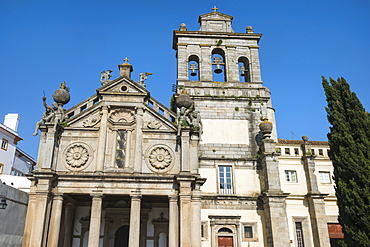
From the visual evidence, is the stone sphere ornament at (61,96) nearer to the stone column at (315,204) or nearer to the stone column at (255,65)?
the stone column at (255,65)

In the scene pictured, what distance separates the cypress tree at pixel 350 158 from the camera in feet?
49.9

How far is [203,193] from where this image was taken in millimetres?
22062

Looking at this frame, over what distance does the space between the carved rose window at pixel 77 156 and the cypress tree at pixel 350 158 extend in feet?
43.7

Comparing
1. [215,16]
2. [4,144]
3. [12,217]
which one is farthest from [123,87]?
[4,144]

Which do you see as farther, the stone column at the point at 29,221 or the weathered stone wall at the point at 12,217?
the weathered stone wall at the point at 12,217

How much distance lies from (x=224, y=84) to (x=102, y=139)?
1078 cm

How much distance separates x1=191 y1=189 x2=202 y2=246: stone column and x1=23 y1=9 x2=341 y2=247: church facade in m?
0.05

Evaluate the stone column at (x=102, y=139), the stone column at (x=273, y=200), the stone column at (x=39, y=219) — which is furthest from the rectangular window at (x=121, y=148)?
the stone column at (x=273, y=200)

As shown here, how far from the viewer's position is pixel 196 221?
693 inches

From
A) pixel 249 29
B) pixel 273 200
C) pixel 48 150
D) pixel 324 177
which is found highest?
pixel 249 29

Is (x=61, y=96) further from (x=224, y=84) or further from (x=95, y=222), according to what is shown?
(x=224, y=84)

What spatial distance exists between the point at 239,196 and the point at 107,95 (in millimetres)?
10543

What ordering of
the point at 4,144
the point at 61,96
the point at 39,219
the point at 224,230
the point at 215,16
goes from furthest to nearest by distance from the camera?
1. the point at 4,144
2. the point at 215,16
3. the point at 224,230
4. the point at 61,96
5. the point at 39,219

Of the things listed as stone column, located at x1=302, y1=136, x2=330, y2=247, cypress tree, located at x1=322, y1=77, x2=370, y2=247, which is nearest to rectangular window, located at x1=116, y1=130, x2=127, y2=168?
cypress tree, located at x1=322, y1=77, x2=370, y2=247
